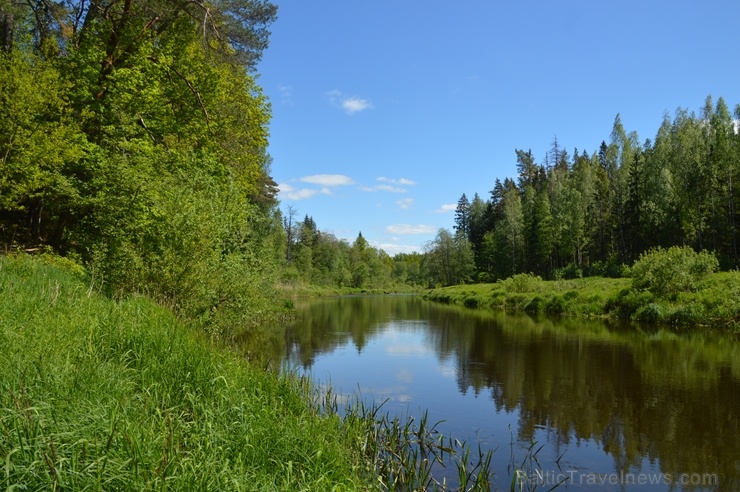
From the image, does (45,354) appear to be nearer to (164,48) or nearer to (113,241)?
(113,241)

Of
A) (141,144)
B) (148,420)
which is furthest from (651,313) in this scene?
(148,420)

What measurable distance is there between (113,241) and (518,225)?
70.4 m

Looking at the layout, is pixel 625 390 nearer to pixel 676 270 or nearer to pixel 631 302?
pixel 676 270

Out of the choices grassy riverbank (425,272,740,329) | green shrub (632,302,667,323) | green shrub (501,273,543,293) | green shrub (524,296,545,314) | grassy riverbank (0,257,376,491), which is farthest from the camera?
green shrub (501,273,543,293)

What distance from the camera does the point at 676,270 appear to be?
2833cm

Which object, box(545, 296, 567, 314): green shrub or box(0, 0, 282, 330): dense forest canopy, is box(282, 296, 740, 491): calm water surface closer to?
box(0, 0, 282, 330): dense forest canopy

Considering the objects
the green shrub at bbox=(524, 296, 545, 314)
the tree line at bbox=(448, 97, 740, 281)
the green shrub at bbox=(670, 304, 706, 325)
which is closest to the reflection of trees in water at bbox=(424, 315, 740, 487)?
the green shrub at bbox=(670, 304, 706, 325)

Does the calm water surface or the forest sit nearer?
the calm water surface

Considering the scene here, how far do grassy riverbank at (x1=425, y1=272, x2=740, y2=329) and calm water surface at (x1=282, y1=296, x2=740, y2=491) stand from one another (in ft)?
11.8

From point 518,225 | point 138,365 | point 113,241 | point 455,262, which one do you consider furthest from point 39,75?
point 455,262

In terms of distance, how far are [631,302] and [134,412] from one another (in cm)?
3134

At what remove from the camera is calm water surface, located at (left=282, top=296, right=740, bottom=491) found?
28.3 ft

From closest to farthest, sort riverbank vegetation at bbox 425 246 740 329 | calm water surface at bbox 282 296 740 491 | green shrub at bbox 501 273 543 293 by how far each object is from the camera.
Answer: calm water surface at bbox 282 296 740 491 < riverbank vegetation at bbox 425 246 740 329 < green shrub at bbox 501 273 543 293

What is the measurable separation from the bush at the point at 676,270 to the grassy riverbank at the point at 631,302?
17.7 inches
